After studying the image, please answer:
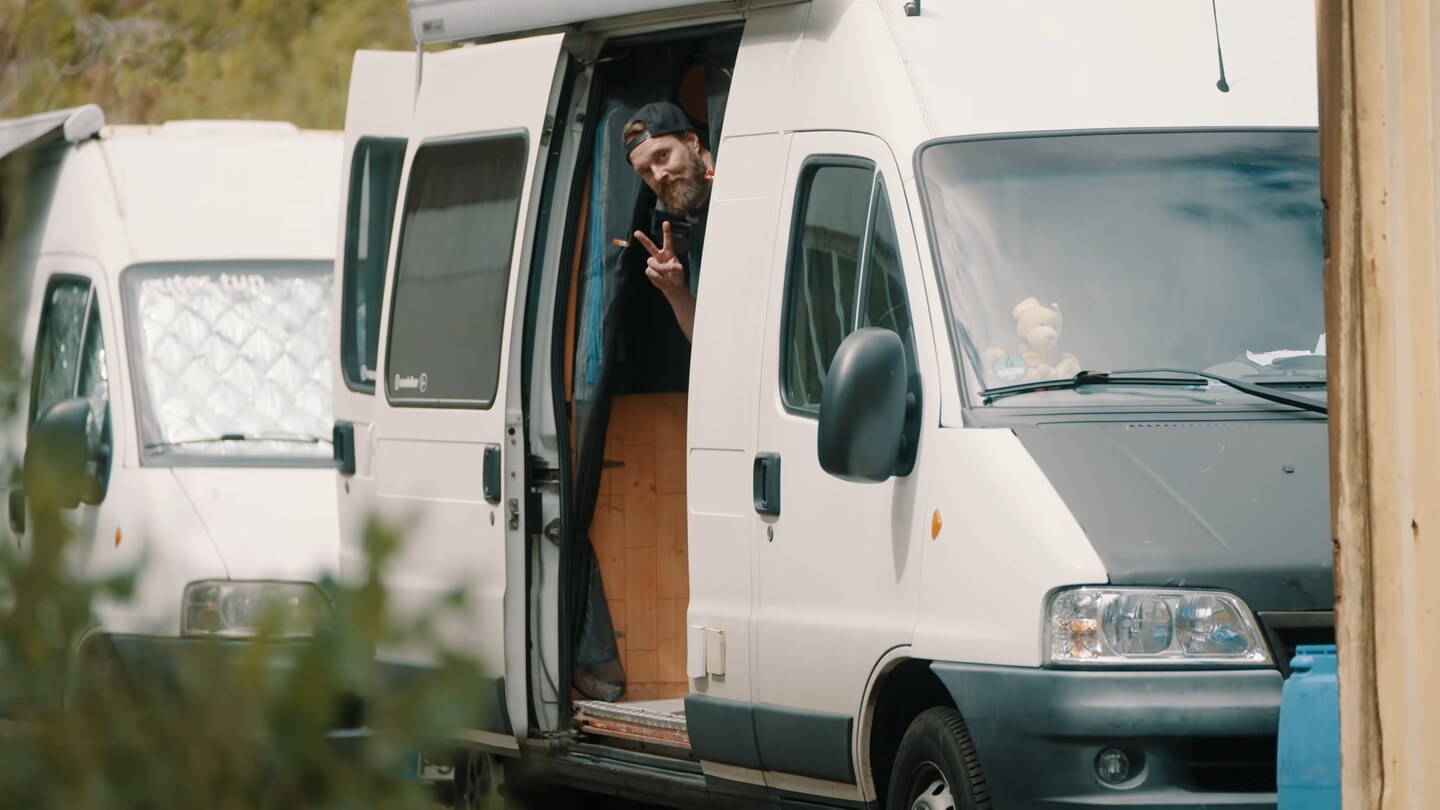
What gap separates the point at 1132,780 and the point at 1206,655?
1.09 feet

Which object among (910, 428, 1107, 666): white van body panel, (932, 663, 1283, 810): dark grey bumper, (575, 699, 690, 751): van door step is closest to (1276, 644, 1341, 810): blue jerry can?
(932, 663, 1283, 810): dark grey bumper

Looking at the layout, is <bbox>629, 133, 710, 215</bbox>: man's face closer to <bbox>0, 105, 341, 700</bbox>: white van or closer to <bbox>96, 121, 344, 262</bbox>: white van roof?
<bbox>0, 105, 341, 700</bbox>: white van

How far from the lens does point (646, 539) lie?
7.98m

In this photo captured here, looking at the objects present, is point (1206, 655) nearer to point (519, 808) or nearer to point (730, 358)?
point (730, 358)

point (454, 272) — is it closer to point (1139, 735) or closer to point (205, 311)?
point (205, 311)

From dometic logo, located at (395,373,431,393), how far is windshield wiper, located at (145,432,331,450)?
139cm

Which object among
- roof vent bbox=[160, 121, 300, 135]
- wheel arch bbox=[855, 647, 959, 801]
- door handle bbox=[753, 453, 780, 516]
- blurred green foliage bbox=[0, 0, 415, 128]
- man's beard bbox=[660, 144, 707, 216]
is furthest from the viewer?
blurred green foliage bbox=[0, 0, 415, 128]

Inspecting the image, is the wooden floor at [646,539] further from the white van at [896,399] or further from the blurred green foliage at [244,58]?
the blurred green foliage at [244,58]

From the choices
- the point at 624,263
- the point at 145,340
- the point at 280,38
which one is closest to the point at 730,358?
the point at 624,263

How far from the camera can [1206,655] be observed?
519 centimetres

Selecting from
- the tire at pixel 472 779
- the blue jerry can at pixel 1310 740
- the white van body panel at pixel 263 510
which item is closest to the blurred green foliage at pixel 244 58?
the white van body panel at pixel 263 510

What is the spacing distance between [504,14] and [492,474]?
158 centimetres

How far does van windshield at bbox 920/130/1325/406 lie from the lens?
19.0 feet

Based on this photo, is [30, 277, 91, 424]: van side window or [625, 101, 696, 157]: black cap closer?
[625, 101, 696, 157]: black cap
